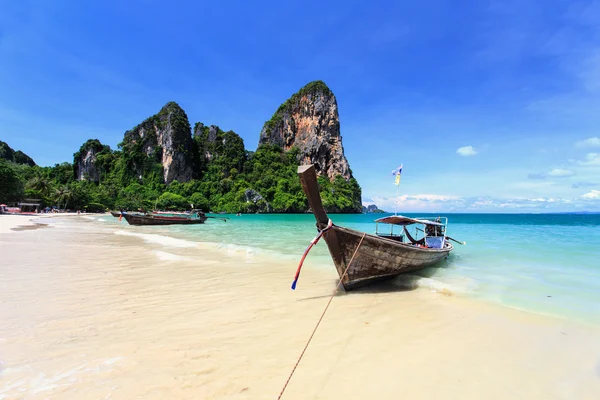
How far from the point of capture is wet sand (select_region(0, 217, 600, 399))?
9.34ft

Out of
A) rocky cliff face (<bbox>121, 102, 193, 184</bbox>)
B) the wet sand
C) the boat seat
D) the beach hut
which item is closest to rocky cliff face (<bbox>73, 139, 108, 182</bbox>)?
rocky cliff face (<bbox>121, 102, 193, 184</bbox>)

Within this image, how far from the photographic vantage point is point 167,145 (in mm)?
87625

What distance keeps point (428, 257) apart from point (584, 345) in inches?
155

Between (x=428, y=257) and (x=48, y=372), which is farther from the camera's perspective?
(x=428, y=257)

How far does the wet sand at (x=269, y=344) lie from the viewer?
2.85 metres

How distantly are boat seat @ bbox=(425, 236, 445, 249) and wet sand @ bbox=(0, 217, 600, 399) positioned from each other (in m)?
5.29

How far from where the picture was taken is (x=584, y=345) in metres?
4.05

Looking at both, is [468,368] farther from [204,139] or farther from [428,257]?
[204,139]

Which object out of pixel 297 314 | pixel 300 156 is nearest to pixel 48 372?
pixel 297 314

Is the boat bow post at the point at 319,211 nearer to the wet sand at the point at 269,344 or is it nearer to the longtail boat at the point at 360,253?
the longtail boat at the point at 360,253

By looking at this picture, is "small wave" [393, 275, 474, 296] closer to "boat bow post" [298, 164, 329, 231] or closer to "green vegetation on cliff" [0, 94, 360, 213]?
"boat bow post" [298, 164, 329, 231]

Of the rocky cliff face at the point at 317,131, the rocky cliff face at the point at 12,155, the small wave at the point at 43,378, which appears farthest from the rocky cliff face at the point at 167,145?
the small wave at the point at 43,378

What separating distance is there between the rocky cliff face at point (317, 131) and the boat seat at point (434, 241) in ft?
271

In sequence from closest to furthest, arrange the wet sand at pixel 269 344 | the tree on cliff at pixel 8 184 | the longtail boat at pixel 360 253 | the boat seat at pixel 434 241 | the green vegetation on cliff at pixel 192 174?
the wet sand at pixel 269 344 < the longtail boat at pixel 360 253 < the boat seat at pixel 434 241 < the tree on cliff at pixel 8 184 < the green vegetation on cliff at pixel 192 174
